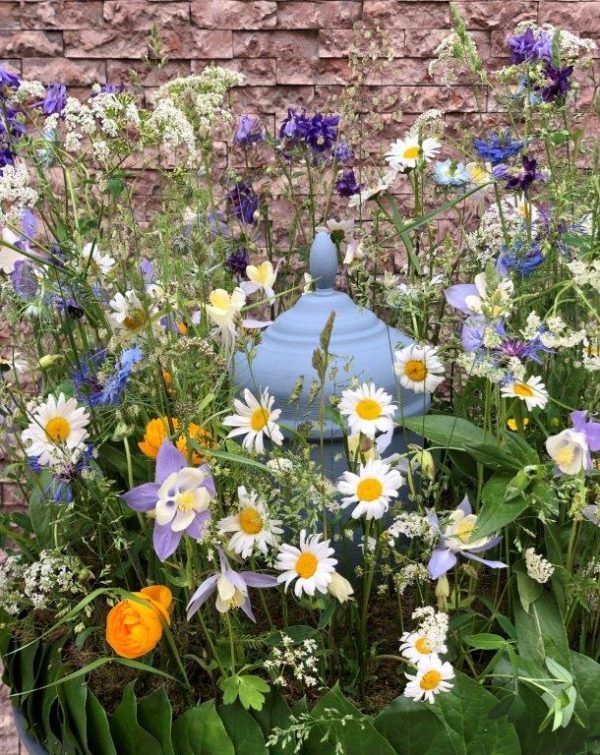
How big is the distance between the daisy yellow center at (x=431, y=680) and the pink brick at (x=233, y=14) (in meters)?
1.48

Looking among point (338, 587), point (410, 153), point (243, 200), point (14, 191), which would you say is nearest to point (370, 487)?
point (338, 587)

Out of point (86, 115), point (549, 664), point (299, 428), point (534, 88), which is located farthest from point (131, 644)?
point (534, 88)

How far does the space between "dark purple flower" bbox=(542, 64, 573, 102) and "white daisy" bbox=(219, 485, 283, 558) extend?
580 mm

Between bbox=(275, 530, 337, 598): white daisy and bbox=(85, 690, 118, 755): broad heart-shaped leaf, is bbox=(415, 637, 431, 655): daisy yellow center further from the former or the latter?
bbox=(85, 690, 118, 755): broad heart-shaped leaf

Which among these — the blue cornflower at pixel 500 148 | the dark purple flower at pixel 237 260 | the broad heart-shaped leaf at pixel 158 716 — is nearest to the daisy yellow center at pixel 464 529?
the broad heart-shaped leaf at pixel 158 716

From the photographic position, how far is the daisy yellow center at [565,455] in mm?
703

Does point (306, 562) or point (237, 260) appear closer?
point (306, 562)

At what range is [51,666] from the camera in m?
0.88

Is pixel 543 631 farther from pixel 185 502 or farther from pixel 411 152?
pixel 411 152

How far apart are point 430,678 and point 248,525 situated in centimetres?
21

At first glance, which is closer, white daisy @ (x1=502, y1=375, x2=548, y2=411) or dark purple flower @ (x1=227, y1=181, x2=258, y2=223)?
white daisy @ (x1=502, y1=375, x2=548, y2=411)

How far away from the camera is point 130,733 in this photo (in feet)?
2.55

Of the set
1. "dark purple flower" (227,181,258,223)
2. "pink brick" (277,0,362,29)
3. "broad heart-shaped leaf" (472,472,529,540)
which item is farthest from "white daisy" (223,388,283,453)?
"pink brick" (277,0,362,29)

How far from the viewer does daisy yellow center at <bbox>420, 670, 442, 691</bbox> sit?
0.70m
